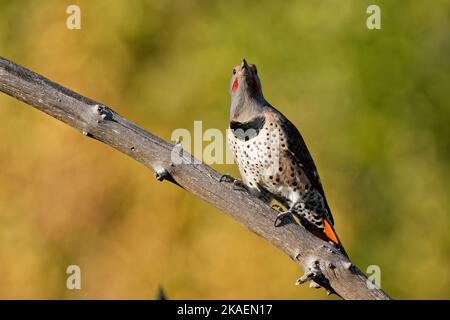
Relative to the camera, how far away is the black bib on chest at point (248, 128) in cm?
401

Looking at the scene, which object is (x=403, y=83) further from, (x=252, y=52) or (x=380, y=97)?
(x=252, y=52)

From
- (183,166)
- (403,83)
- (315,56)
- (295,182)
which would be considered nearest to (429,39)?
(403,83)

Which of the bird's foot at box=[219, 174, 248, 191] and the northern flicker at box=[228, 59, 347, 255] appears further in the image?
the northern flicker at box=[228, 59, 347, 255]

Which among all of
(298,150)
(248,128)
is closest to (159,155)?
(248,128)

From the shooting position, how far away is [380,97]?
655cm

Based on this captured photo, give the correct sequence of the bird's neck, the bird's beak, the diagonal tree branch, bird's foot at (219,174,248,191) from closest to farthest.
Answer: the diagonal tree branch < bird's foot at (219,174,248,191) < the bird's beak < the bird's neck

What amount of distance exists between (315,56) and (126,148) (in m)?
3.76

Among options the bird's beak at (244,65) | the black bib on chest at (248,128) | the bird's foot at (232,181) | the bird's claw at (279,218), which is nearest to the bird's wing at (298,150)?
the black bib on chest at (248,128)

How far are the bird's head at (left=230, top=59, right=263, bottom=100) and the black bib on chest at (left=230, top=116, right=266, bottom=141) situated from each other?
136 mm

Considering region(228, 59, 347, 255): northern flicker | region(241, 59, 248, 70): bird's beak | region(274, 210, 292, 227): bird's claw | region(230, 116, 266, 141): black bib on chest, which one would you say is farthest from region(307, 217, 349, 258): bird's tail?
region(241, 59, 248, 70): bird's beak

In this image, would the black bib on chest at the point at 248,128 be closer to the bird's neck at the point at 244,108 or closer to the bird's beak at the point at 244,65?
the bird's neck at the point at 244,108

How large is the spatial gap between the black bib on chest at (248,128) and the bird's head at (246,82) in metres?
0.14

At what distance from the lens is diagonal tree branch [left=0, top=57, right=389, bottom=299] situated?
3.22 meters

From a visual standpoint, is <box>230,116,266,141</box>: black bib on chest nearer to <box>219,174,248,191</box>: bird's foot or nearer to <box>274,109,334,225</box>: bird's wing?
<box>274,109,334,225</box>: bird's wing
